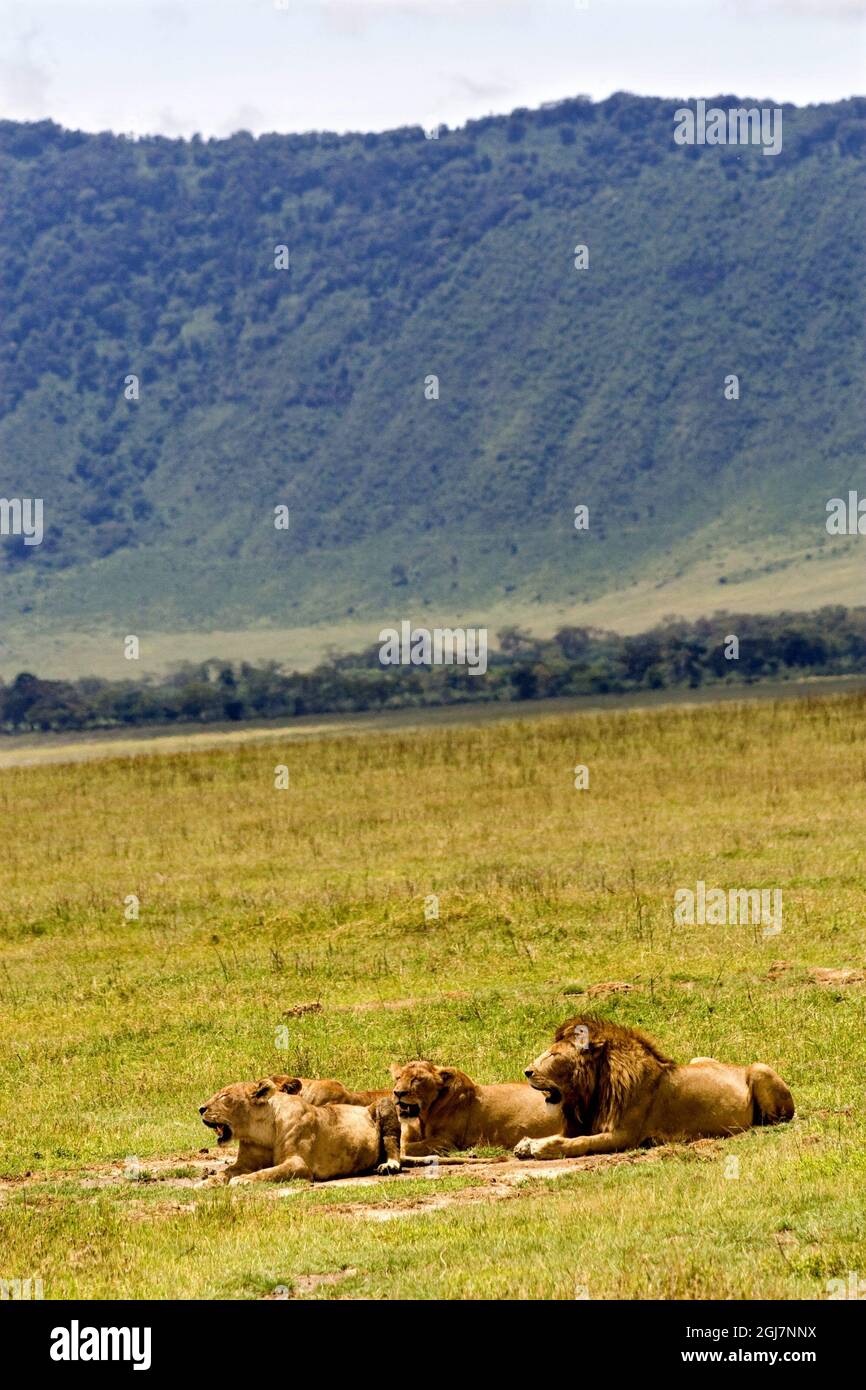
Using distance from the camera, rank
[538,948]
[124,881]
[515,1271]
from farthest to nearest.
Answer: [124,881], [538,948], [515,1271]

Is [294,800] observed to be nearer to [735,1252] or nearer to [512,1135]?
[512,1135]

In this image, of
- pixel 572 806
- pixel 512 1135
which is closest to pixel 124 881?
pixel 572 806

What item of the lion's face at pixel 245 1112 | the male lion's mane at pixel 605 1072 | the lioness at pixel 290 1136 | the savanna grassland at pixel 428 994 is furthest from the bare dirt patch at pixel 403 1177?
the lion's face at pixel 245 1112

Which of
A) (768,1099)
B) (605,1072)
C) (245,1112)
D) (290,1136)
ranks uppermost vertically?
(605,1072)

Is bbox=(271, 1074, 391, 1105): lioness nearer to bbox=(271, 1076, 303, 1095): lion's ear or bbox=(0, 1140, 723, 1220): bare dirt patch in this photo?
bbox=(271, 1076, 303, 1095): lion's ear

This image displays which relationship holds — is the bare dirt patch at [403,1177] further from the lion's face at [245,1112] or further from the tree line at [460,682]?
the tree line at [460,682]

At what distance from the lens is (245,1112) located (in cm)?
1641

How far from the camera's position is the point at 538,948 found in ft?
86.6

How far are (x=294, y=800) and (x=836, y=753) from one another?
1233 centimetres

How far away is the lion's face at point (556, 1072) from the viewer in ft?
52.4

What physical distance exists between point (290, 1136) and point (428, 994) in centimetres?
772

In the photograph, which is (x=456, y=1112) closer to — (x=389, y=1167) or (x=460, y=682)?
(x=389, y=1167)

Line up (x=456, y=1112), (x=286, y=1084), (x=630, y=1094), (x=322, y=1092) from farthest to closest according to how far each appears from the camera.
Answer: (x=322, y=1092)
(x=456, y=1112)
(x=286, y=1084)
(x=630, y=1094)

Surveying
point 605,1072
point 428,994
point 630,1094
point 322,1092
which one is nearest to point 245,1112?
point 322,1092
